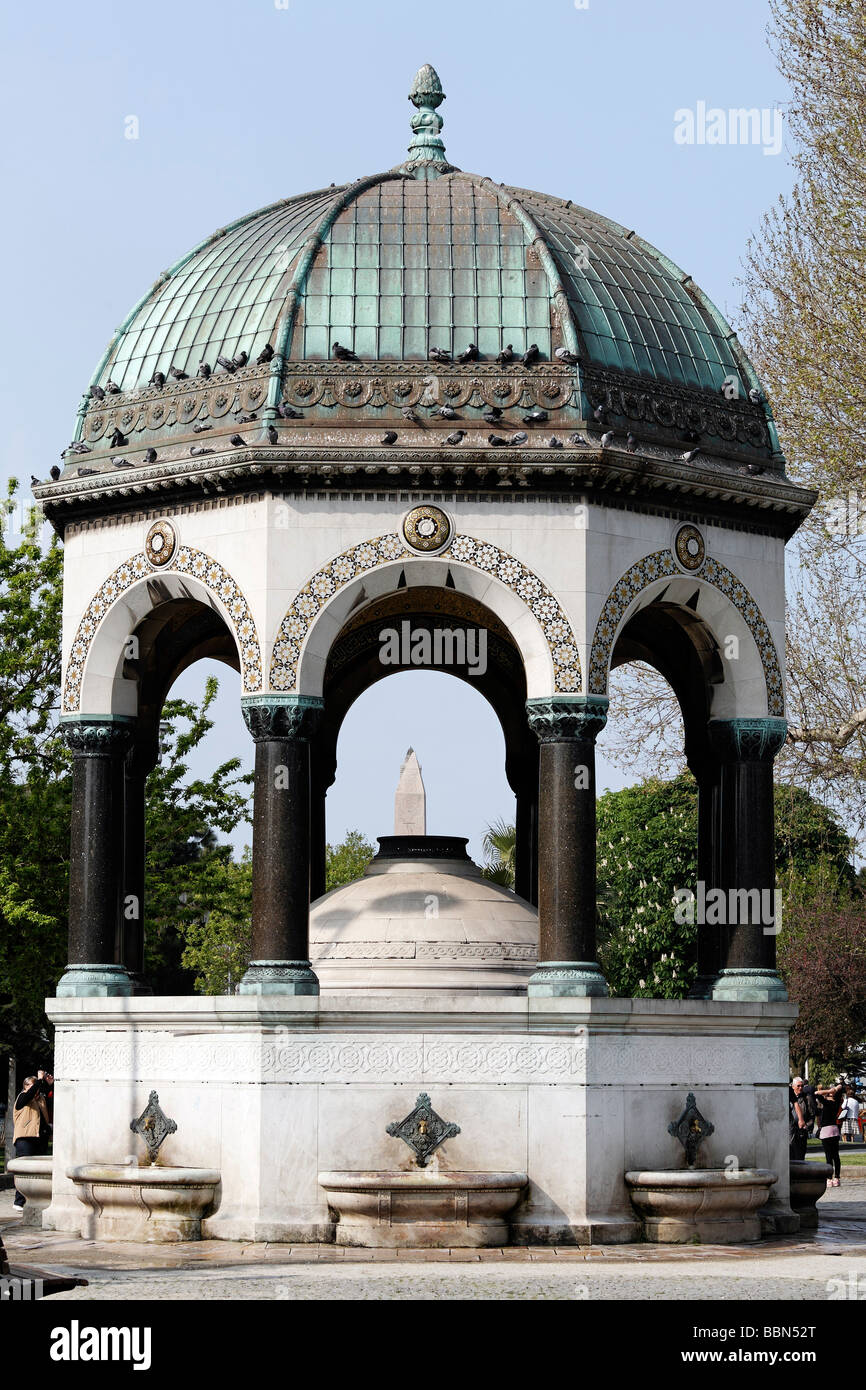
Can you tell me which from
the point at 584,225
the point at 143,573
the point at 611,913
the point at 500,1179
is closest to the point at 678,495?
the point at 584,225

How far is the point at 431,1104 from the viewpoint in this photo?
19000 mm

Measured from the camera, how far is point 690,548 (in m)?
21.1

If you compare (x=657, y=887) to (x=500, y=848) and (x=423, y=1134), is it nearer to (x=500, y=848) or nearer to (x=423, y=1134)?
(x=500, y=848)

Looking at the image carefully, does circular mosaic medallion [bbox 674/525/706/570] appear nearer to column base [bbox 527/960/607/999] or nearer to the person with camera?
column base [bbox 527/960/607/999]

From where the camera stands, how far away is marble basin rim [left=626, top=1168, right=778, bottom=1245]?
1906 cm

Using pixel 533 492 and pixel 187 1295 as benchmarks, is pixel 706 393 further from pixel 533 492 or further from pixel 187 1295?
pixel 187 1295

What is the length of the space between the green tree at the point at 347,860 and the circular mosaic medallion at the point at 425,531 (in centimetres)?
3794

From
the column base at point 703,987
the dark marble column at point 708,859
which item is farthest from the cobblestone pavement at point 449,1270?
the dark marble column at point 708,859

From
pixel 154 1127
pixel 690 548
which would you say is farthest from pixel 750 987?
pixel 154 1127

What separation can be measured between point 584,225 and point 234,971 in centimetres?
4034

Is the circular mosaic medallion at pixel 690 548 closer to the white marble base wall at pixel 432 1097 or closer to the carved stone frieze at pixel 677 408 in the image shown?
the carved stone frieze at pixel 677 408

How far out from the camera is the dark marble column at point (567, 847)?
19484mm

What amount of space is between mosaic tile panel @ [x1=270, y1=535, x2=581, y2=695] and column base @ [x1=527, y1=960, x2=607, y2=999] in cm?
248

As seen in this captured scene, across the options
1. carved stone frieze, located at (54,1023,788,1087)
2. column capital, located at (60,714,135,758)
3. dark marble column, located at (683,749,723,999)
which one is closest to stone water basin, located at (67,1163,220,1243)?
carved stone frieze, located at (54,1023,788,1087)
